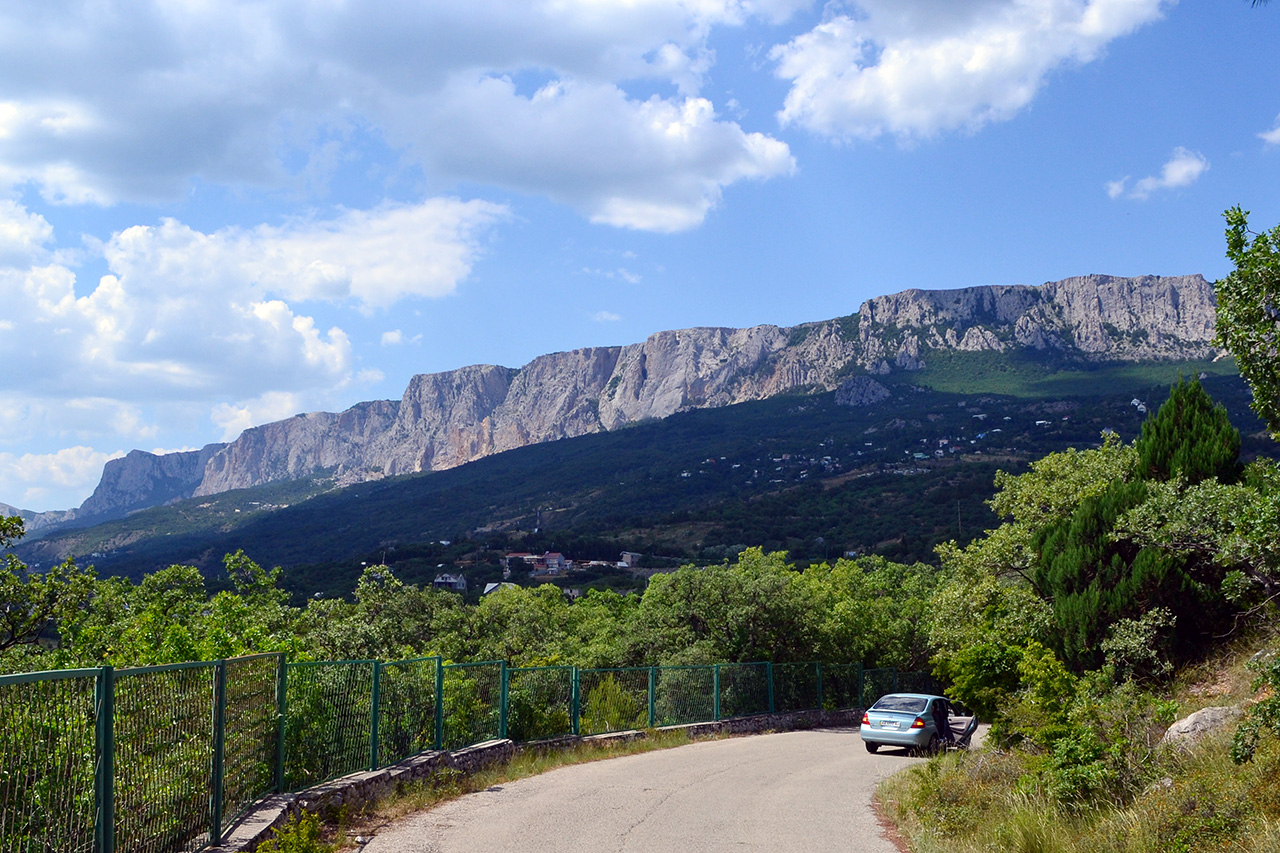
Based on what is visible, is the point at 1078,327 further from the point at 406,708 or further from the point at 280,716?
the point at 280,716

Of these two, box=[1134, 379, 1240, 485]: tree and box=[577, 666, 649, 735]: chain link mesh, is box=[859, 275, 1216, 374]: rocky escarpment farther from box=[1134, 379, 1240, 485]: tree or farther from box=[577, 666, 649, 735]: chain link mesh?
box=[577, 666, 649, 735]: chain link mesh

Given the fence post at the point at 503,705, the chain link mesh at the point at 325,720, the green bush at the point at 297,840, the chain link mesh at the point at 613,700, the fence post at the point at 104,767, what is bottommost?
the chain link mesh at the point at 613,700

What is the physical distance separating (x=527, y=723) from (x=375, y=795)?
5.51 meters

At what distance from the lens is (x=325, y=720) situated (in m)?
9.77

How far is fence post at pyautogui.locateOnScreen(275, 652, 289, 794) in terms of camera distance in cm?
892

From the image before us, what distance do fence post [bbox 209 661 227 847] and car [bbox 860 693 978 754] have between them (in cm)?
1462

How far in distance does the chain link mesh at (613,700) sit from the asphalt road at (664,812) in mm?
1360

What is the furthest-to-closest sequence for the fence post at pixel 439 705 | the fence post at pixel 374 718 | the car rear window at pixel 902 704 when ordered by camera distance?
the car rear window at pixel 902 704 < the fence post at pixel 439 705 < the fence post at pixel 374 718

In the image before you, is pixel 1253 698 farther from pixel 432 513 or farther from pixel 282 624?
pixel 432 513

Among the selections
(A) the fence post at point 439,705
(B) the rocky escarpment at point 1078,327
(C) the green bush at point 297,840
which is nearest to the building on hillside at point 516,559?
(A) the fence post at point 439,705

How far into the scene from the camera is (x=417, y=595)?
114 feet

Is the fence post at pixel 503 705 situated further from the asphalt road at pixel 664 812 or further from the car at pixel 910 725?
the car at pixel 910 725

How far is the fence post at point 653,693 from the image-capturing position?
19.9 m

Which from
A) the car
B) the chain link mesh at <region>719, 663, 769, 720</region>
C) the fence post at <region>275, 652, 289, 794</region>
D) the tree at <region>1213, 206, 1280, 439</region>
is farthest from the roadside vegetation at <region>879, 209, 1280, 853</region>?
the fence post at <region>275, 652, 289, 794</region>
